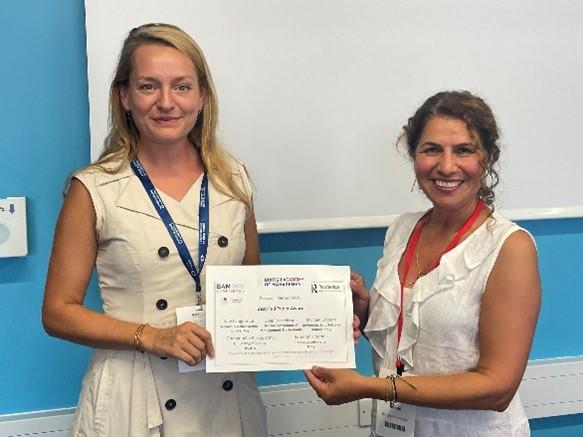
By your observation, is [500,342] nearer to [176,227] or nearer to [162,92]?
[176,227]

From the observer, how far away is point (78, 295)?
150 cm

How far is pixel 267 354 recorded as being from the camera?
1476 mm

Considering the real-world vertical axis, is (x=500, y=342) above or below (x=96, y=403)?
above

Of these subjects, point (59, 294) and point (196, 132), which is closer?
point (59, 294)

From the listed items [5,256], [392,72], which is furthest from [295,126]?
[5,256]

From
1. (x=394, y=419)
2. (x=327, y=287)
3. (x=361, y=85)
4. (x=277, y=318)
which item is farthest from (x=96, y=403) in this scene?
(x=361, y=85)

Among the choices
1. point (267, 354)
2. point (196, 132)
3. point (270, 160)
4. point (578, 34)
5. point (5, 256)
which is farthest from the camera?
point (578, 34)

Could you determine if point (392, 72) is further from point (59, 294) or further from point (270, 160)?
point (59, 294)

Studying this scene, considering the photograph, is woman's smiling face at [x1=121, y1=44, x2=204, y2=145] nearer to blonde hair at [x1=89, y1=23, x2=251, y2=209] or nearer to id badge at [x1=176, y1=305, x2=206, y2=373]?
blonde hair at [x1=89, y1=23, x2=251, y2=209]

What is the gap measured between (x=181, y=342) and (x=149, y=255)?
0.23m

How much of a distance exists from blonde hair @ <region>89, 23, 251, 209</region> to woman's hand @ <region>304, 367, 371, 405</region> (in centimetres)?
47

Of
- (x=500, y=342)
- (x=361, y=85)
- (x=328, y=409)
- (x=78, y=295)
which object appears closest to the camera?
(x=500, y=342)

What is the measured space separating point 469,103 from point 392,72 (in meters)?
0.72

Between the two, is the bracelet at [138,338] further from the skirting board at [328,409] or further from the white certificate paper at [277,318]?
the skirting board at [328,409]
